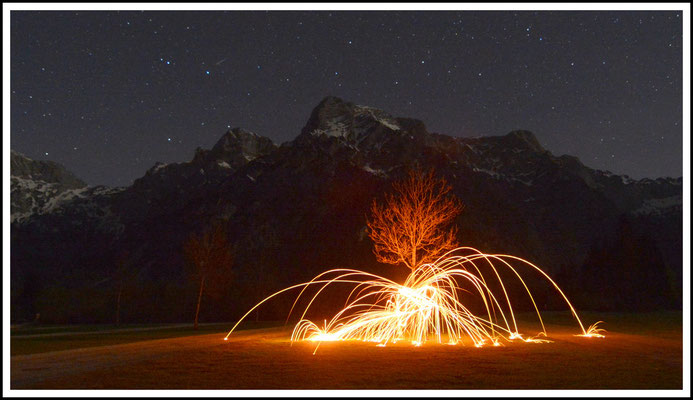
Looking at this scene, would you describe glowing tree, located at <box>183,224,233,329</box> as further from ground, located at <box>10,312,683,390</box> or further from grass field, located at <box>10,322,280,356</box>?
ground, located at <box>10,312,683,390</box>

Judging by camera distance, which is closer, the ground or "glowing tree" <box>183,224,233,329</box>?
the ground

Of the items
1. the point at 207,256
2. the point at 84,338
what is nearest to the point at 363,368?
the point at 84,338

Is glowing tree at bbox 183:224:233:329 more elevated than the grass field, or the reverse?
glowing tree at bbox 183:224:233:329

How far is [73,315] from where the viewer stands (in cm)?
7738

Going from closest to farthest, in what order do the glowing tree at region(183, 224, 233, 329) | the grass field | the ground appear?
the ground → the grass field → the glowing tree at region(183, 224, 233, 329)

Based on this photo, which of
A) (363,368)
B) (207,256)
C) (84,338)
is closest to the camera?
(363,368)

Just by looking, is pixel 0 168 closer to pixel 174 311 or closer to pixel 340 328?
pixel 340 328

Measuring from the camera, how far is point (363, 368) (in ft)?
44.6

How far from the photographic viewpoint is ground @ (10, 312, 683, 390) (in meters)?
11.7

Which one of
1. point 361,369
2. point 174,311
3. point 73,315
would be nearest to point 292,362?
point 361,369

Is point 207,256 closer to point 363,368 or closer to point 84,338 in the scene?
point 84,338

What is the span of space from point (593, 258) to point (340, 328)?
225 ft

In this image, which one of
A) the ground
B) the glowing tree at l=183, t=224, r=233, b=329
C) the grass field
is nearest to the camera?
the ground

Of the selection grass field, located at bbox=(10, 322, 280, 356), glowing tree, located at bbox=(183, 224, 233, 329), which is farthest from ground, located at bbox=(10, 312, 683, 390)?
glowing tree, located at bbox=(183, 224, 233, 329)
